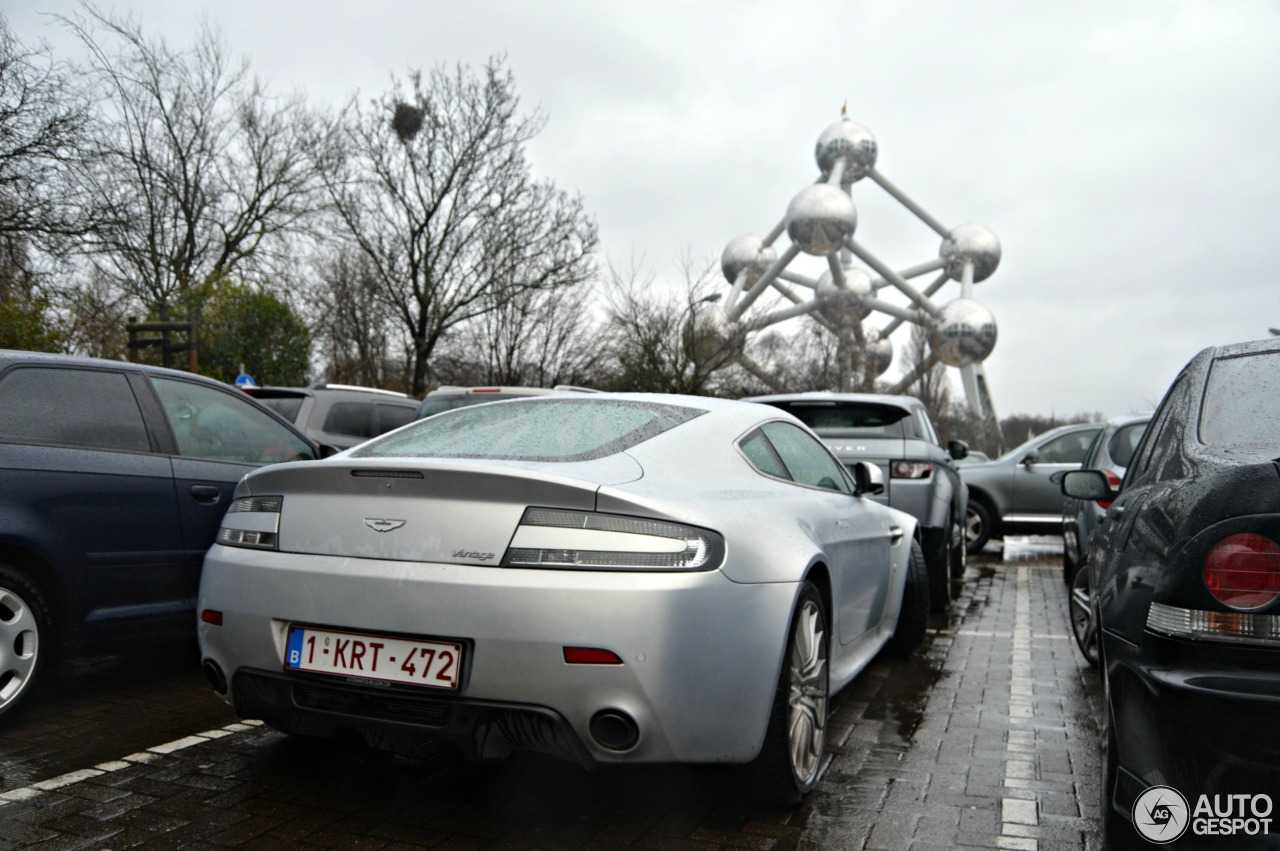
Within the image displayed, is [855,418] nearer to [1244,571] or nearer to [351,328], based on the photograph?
[1244,571]

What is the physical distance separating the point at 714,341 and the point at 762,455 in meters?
22.0

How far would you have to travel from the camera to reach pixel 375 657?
2990 millimetres

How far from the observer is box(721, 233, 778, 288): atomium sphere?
3994 cm

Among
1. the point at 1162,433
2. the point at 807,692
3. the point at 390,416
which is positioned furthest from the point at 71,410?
the point at 390,416

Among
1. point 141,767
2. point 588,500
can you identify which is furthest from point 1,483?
point 588,500

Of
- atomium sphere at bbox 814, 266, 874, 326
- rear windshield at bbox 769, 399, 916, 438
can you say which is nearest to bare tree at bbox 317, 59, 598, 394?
atomium sphere at bbox 814, 266, 874, 326

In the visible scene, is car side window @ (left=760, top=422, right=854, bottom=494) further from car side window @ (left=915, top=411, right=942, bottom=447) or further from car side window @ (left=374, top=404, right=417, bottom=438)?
car side window @ (left=374, top=404, right=417, bottom=438)

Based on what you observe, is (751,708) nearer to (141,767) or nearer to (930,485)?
(141,767)

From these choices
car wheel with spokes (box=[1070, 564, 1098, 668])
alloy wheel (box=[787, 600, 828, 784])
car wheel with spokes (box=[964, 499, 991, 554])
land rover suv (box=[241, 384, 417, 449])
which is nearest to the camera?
alloy wheel (box=[787, 600, 828, 784])

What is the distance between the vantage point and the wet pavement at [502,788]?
3199 millimetres

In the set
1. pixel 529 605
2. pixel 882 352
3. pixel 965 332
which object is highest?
pixel 965 332

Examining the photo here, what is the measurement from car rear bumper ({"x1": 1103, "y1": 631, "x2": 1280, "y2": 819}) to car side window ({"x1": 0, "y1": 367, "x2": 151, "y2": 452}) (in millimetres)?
4251

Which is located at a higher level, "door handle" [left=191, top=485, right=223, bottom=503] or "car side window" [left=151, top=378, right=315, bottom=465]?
"car side window" [left=151, top=378, right=315, bottom=465]

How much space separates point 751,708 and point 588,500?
0.79 meters
